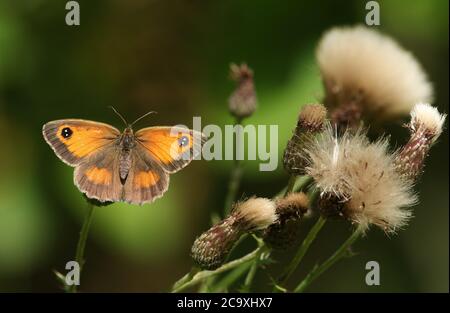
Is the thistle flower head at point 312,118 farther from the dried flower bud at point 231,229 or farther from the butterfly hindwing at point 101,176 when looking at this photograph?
the butterfly hindwing at point 101,176

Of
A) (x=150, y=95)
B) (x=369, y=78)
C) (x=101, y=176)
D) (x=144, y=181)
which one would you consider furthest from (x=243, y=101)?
(x=150, y=95)

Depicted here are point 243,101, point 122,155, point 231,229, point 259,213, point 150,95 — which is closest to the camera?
point 259,213

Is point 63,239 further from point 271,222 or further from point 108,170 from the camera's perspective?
point 271,222

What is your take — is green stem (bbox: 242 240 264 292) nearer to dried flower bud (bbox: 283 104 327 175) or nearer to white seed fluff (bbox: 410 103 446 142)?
dried flower bud (bbox: 283 104 327 175)

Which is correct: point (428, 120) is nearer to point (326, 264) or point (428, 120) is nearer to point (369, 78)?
point (326, 264)

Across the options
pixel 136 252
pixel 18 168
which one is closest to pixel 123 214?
pixel 136 252

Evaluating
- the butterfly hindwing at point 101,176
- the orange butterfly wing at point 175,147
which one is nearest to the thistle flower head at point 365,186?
the orange butterfly wing at point 175,147
